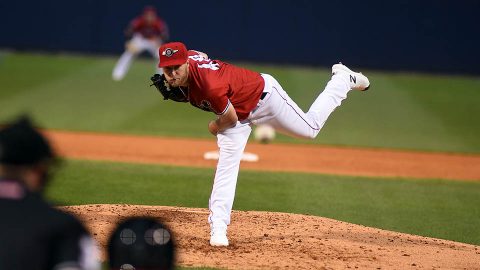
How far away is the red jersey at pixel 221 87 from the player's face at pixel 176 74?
0.08 m

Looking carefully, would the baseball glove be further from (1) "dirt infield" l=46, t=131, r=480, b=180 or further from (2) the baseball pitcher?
(1) "dirt infield" l=46, t=131, r=480, b=180

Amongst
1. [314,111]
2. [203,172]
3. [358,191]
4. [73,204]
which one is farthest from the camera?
[203,172]

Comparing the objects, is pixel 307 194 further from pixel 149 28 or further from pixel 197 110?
pixel 149 28

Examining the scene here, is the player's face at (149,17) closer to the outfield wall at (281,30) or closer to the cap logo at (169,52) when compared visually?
the outfield wall at (281,30)

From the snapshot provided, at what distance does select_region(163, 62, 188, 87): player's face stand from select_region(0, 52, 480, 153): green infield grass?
24.9 ft

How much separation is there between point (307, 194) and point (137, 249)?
21.0ft

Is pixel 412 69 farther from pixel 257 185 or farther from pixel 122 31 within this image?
pixel 257 185

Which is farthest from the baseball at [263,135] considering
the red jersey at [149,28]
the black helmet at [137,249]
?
the black helmet at [137,249]

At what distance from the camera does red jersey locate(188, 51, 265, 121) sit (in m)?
6.35

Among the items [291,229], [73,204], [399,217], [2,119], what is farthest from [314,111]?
[2,119]

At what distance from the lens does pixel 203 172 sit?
10.8m

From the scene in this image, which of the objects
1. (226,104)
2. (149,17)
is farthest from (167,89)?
(149,17)

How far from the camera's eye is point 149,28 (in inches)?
771

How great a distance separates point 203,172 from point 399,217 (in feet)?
9.85
